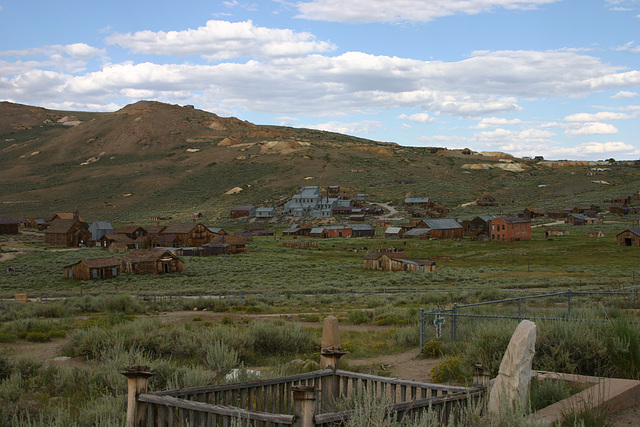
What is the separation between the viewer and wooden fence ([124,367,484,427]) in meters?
4.34

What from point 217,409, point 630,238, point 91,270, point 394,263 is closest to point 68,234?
point 91,270

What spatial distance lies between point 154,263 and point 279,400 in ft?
143

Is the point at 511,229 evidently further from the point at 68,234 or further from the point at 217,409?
the point at 217,409

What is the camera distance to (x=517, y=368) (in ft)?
17.9

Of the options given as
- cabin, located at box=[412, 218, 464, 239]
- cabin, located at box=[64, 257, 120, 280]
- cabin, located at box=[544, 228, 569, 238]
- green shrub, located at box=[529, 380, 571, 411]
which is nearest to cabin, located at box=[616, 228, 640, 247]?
cabin, located at box=[544, 228, 569, 238]

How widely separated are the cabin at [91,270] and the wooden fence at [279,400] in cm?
4107

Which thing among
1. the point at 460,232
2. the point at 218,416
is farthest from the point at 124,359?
the point at 460,232

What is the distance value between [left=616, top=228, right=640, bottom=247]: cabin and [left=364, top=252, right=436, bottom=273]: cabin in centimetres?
2753

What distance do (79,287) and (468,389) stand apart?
39319 mm

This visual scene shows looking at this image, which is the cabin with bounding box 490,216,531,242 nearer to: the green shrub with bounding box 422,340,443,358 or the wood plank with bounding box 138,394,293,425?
the green shrub with bounding box 422,340,443,358

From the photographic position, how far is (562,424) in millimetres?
4984

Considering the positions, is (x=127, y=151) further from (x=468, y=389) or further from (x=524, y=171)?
(x=468, y=389)

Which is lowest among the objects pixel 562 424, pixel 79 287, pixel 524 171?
pixel 79 287

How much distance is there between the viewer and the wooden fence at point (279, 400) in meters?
4.34
